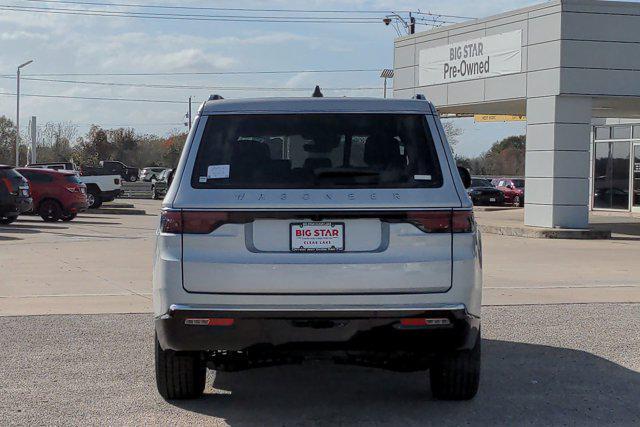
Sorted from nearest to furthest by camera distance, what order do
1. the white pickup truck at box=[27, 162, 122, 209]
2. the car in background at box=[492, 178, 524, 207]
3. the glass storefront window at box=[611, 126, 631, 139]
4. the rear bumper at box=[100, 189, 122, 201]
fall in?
the glass storefront window at box=[611, 126, 631, 139] → the white pickup truck at box=[27, 162, 122, 209] → the rear bumper at box=[100, 189, 122, 201] → the car in background at box=[492, 178, 524, 207]

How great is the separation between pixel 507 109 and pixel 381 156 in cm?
2354

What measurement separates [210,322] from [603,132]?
2951 centimetres

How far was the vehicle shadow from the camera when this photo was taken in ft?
19.4

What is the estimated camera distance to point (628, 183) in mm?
31766

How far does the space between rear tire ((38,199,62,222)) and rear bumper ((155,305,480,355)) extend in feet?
75.9

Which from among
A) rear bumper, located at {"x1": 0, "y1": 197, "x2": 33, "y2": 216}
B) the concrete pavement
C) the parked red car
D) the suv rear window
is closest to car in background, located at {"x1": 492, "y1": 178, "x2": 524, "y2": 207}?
the parked red car

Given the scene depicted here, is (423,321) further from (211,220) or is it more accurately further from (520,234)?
(520,234)

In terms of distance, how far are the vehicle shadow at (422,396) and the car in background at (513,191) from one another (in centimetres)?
3785

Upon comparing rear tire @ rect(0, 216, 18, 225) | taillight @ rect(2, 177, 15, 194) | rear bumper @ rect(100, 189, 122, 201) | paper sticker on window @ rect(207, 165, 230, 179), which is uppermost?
paper sticker on window @ rect(207, 165, 230, 179)

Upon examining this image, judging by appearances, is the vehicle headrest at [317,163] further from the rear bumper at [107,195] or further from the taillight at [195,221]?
the rear bumper at [107,195]

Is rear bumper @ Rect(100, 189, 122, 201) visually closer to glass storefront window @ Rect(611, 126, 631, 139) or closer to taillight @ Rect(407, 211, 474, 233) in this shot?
glass storefront window @ Rect(611, 126, 631, 139)

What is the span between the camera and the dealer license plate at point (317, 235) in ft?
17.5

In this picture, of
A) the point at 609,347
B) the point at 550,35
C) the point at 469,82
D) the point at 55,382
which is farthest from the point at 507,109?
the point at 55,382

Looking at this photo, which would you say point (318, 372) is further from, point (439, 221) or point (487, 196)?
point (487, 196)
